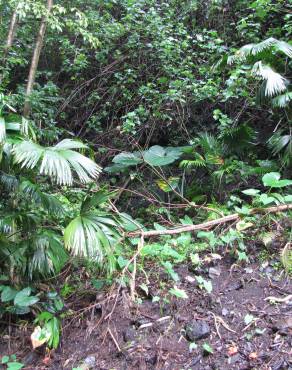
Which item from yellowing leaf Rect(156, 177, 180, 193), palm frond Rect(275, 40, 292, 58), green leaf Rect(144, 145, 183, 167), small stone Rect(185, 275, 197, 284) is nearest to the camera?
small stone Rect(185, 275, 197, 284)

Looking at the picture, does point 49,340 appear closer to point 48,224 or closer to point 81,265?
point 81,265

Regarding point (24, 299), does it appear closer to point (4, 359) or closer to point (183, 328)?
point (4, 359)

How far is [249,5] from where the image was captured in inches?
244

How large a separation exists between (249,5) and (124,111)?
2579mm

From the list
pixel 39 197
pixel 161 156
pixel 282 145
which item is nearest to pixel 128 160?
pixel 161 156

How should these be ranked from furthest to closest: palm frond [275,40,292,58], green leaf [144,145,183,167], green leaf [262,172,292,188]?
green leaf [144,145,183,167] < palm frond [275,40,292,58] < green leaf [262,172,292,188]

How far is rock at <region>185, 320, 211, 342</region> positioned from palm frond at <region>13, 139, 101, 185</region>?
129 centimetres

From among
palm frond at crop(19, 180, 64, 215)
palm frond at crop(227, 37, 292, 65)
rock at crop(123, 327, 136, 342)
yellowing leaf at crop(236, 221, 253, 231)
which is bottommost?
rock at crop(123, 327, 136, 342)

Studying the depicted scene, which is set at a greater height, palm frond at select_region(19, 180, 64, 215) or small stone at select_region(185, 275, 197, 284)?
palm frond at select_region(19, 180, 64, 215)

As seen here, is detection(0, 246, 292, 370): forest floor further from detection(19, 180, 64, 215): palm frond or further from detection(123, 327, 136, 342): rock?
detection(19, 180, 64, 215): palm frond

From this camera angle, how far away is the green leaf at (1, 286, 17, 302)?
2.89 metres

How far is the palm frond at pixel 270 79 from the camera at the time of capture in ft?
14.5

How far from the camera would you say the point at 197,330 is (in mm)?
2771

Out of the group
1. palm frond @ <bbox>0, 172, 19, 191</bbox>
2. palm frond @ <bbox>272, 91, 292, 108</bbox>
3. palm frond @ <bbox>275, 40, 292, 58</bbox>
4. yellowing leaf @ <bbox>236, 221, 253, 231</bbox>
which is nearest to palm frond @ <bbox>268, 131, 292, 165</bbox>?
palm frond @ <bbox>272, 91, 292, 108</bbox>
